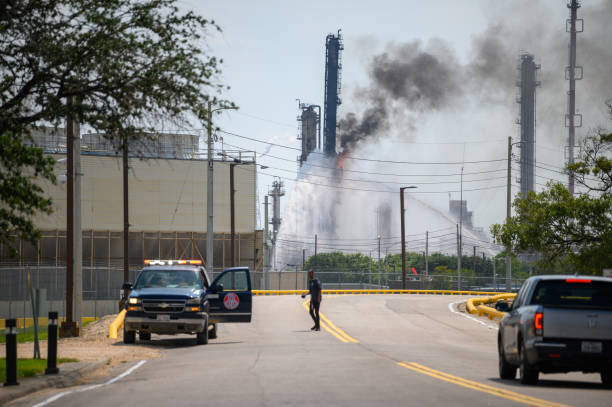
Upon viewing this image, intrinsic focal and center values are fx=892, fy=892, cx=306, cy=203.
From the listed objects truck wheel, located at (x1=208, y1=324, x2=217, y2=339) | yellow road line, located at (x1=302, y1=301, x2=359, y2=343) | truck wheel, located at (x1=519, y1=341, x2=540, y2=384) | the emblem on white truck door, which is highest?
the emblem on white truck door

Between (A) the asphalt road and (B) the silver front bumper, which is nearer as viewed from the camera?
(A) the asphalt road

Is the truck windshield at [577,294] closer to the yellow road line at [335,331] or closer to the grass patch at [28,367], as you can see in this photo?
the grass patch at [28,367]

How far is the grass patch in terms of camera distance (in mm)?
15223

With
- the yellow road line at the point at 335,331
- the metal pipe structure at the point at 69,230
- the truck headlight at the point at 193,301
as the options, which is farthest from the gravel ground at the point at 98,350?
the yellow road line at the point at 335,331

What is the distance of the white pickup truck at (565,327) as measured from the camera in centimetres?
1289

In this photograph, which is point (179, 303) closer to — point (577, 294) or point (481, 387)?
point (481, 387)

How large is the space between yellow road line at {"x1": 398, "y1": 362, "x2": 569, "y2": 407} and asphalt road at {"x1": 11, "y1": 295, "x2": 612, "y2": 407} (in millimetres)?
13

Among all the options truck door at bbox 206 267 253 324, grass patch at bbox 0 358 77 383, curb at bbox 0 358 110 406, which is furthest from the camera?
truck door at bbox 206 267 253 324

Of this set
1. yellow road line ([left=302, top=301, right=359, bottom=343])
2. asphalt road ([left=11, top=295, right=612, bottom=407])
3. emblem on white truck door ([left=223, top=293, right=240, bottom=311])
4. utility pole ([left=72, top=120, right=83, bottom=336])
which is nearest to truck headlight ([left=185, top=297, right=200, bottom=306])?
asphalt road ([left=11, top=295, right=612, bottom=407])

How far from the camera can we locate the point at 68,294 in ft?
90.8

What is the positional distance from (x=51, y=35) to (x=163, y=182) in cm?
6456

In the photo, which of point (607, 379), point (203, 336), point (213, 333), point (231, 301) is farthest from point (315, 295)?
point (607, 379)

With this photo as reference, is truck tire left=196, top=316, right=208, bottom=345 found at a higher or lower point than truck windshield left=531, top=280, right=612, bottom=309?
lower

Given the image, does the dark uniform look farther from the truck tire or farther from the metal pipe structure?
the metal pipe structure
